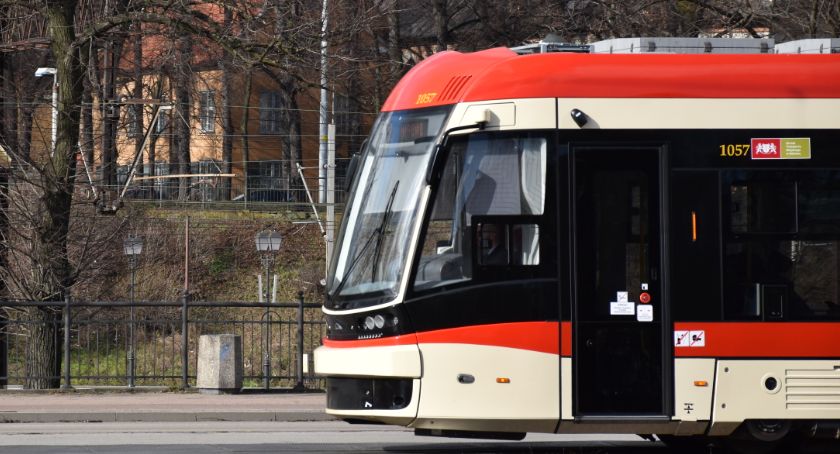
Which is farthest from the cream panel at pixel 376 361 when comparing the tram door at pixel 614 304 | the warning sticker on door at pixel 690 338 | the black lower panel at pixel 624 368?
the warning sticker on door at pixel 690 338

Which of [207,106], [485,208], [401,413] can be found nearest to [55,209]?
[207,106]

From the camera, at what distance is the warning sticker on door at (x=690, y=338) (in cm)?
973

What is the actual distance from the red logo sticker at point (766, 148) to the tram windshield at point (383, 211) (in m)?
2.48

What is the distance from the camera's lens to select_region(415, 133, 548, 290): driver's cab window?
9664 millimetres

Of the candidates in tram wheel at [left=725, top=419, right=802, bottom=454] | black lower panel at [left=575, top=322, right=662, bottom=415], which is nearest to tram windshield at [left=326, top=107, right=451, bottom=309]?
black lower panel at [left=575, top=322, right=662, bottom=415]

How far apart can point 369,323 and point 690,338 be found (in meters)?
2.53

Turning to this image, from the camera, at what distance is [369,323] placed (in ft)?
32.2

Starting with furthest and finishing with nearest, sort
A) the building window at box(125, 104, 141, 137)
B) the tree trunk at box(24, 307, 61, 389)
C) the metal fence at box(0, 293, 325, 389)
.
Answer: the building window at box(125, 104, 141, 137) → the tree trunk at box(24, 307, 61, 389) → the metal fence at box(0, 293, 325, 389)

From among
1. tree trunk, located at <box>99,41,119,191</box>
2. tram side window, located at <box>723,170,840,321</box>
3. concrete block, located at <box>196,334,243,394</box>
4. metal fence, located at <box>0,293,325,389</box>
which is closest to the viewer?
tram side window, located at <box>723,170,840,321</box>

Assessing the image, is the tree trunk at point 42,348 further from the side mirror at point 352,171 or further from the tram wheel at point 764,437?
the tram wheel at point 764,437

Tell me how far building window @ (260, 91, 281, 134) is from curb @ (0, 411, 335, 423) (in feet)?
140

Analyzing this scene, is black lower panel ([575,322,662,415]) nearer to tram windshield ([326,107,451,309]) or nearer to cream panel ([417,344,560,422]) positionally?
cream panel ([417,344,560,422])

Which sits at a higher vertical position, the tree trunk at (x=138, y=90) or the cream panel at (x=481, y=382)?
the tree trunk at (x=138, y=90)

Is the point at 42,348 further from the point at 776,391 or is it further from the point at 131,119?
the point at 776,391
